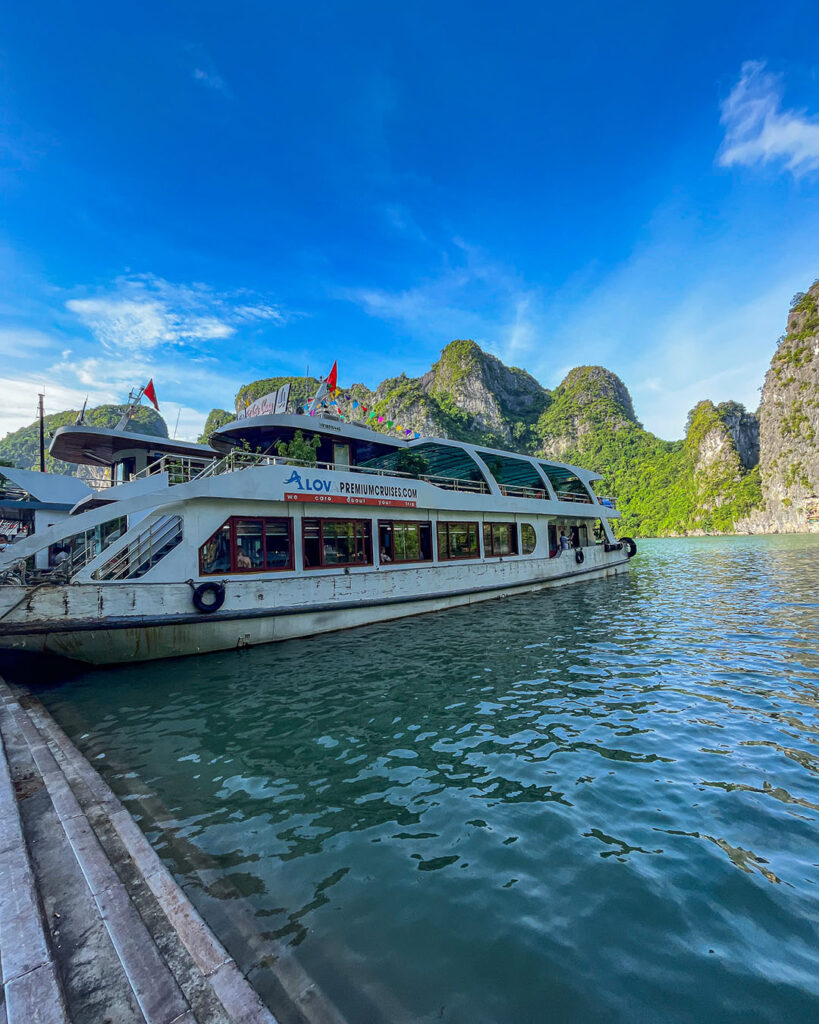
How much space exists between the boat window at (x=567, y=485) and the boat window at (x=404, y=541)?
10156mm

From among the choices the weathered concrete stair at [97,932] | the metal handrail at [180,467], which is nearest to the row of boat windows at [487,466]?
the metal handrail at [180,467]

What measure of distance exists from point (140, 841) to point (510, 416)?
146 meters

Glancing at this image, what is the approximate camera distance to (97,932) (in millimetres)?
2447

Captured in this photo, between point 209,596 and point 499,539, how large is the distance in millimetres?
11623

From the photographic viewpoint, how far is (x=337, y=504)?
1263 cm

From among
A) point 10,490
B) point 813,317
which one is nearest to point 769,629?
point 10,490

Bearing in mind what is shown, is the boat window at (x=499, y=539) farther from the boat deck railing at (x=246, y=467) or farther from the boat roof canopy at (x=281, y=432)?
the boat roof canopy at (x=281, y=432)

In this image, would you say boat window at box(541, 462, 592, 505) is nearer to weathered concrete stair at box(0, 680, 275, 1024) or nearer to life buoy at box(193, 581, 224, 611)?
life buoy at box(193, 581, 224, 611)

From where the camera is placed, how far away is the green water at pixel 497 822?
104 inches

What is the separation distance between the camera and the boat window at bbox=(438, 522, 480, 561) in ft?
52.5

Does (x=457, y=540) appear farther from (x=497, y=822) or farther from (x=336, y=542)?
(x=497, y=822)

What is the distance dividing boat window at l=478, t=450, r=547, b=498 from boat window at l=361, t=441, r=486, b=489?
0.83 metres

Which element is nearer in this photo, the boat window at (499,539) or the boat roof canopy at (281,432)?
the boat roof canopy at (281,432)

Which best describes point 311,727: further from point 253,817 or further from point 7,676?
point 7,676
